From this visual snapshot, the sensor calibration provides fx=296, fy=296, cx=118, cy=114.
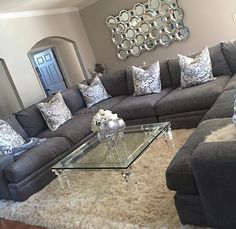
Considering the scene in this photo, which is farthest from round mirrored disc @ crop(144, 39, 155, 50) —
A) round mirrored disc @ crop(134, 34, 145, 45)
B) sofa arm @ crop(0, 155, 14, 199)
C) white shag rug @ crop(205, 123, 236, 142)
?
white shag rug @ crop(205, 123, 236, 142)

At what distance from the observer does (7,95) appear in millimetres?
6047

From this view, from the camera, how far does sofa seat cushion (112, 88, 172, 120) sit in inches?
158

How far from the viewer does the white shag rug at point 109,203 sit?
2.33 m

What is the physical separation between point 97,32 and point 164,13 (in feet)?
5.68

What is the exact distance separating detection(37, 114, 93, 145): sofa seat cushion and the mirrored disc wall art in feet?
9.45

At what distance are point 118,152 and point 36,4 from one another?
3937mm

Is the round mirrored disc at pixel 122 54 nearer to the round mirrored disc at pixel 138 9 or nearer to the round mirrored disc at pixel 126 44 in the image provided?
the round mirrored disc at pixel 126 44

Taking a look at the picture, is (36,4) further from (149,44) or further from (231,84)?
(231,84)

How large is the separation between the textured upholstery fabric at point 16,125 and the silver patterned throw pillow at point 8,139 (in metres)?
0.19

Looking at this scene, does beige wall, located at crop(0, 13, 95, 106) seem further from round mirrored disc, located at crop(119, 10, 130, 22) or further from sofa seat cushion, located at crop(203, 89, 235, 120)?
sofa seat cushion, located at crop(203, 89, 235, 120)

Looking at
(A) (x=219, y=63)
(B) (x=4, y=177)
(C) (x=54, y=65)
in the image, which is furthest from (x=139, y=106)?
(C) (x=54, y=65)

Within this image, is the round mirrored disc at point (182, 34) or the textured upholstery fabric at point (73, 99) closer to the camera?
the textured upholstery fabric at point (73, 99)

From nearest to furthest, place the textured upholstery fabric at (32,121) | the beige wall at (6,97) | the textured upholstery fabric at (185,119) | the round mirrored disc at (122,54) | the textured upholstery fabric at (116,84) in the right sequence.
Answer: the textured upholstery fabric at (185,119), the textured upholstery fabric at (32,121), the textured upholstery fabric at (116,84), the beige wall at (6,97), the round mirrored disc at (122,54)

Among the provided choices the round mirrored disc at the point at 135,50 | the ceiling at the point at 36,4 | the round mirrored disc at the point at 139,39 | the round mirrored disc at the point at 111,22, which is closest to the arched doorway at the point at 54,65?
the ceiling at the point at 36,4
